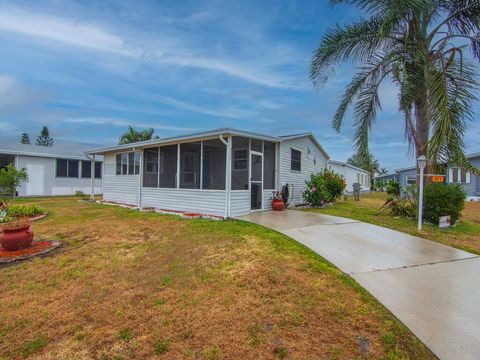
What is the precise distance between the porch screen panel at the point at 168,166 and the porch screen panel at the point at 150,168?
459 millimetres

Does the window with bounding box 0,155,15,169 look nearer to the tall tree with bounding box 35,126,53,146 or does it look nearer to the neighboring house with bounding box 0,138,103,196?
the neighboring house with bounding box 0,138,103,196

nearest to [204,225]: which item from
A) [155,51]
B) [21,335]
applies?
[21,335]

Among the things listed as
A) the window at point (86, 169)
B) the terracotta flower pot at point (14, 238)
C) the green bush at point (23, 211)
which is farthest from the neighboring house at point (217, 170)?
the window at point (86, 169)

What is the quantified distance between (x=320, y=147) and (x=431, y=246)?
32.1ft

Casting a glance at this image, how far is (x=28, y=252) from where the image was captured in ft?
18.7

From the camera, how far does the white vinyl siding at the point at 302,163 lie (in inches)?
451

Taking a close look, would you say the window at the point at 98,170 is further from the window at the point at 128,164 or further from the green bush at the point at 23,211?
the green bush at the point at 23,211

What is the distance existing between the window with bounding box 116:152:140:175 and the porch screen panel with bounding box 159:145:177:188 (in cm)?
190

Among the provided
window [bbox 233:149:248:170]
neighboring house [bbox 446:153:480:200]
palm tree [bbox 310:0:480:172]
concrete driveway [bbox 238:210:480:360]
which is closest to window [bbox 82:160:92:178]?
window [bbox 233:149:248:170]

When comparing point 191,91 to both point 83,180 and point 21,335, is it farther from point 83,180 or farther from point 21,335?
point 21,335

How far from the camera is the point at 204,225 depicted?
797cm

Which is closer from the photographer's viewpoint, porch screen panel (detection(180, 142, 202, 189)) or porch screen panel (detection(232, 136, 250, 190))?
porch screen panel (detection(232, 136, 250, 190))

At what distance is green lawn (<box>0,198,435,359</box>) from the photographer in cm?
265

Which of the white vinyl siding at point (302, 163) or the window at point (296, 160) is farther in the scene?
the window at point (296, 160)
